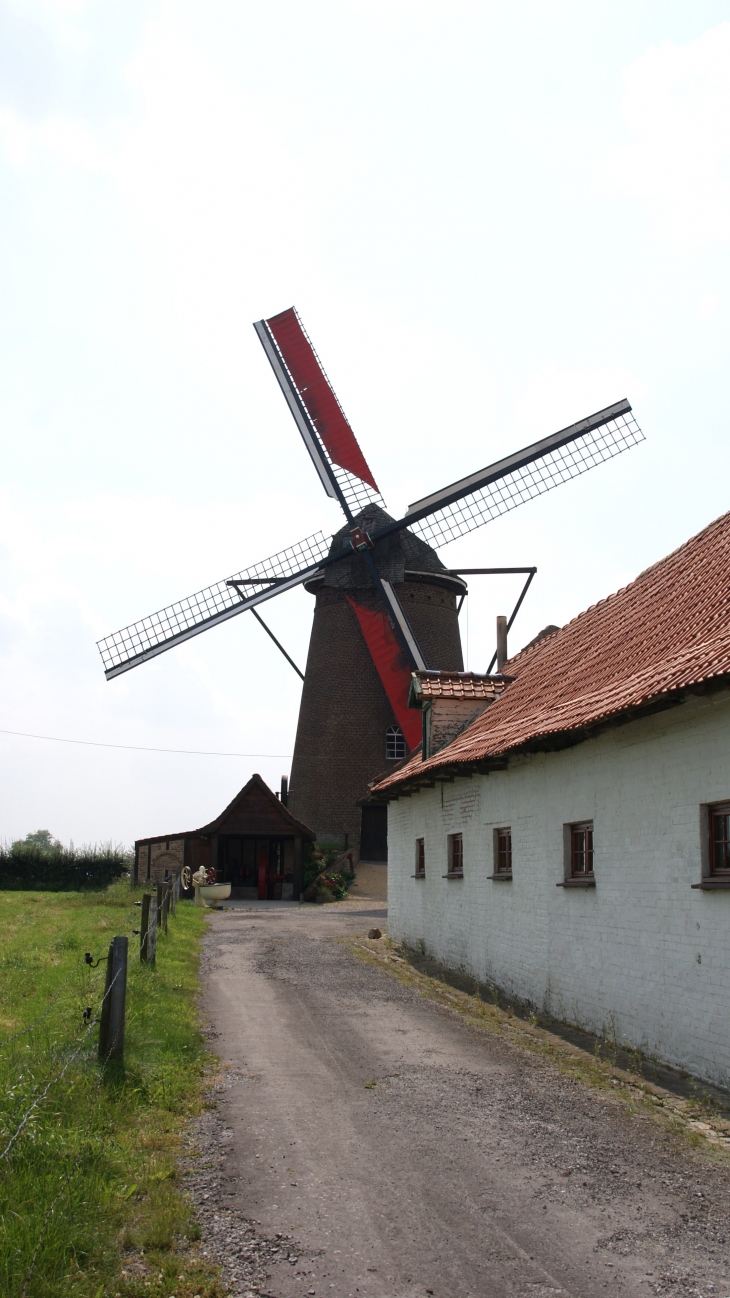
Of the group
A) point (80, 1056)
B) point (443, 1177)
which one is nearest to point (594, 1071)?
point (443, 1177)

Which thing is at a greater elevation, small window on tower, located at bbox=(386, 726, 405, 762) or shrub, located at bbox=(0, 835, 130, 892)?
small window on tower, located at bbox=(386, 726, 405, 762)

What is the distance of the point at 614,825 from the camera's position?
10312 mm

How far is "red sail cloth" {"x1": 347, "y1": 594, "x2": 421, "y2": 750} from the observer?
2989 cm

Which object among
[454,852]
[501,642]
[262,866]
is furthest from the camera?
[262,866]

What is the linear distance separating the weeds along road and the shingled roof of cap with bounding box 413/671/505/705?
9.03 metres

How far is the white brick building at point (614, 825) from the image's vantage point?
8523mm

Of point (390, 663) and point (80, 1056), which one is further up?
point (390, 663)

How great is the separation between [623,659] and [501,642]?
8563 mm

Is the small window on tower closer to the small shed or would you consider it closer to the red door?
the small shed

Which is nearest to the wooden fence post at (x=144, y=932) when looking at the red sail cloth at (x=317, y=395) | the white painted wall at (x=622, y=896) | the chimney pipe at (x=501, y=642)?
the white painted wall at (x=622, y=896)

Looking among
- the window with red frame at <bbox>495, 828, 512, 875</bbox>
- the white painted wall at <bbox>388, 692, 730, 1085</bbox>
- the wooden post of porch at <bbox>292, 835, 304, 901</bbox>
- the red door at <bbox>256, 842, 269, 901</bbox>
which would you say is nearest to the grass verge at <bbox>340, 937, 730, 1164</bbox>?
the white painted wall at <bbox>388, 692, 730, 1085</bbox>

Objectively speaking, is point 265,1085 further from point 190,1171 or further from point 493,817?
point 493,817

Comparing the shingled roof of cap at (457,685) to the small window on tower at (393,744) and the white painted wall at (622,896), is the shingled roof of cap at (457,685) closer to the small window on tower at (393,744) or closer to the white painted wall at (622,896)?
the white painted wall at (622,896)

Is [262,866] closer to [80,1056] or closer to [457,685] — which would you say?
[457,685]
